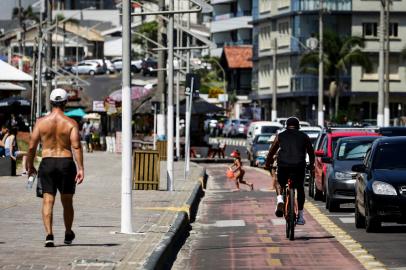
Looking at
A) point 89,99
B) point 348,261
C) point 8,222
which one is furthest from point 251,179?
point 89,99

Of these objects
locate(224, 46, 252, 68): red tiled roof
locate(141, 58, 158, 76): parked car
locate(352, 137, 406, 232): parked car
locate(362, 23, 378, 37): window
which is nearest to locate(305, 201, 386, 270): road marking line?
locate(352, 137, 406, 232): parked car

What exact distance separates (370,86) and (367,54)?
2605 mm

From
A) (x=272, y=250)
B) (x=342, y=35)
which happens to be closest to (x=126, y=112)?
(x=272, y=250)

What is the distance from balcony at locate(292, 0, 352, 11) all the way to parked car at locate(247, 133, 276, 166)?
159ft

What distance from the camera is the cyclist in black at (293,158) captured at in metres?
22.4

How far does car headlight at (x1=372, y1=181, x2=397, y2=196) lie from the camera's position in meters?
22.9

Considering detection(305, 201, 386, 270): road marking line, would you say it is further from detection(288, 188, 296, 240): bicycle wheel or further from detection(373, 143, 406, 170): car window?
detection(373, 143, 406, 170): car window

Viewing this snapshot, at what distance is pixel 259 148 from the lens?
6350 cm

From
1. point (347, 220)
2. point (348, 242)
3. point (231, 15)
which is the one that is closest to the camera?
point (348, 242)

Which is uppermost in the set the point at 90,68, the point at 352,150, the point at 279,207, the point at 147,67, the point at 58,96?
the point at 90,68

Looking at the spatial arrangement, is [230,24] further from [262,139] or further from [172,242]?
[172,242]

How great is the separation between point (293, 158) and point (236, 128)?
316 ft

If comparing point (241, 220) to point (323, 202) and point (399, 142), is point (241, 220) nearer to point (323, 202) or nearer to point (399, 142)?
point (399, 142)

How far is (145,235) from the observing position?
2005 centimetres
